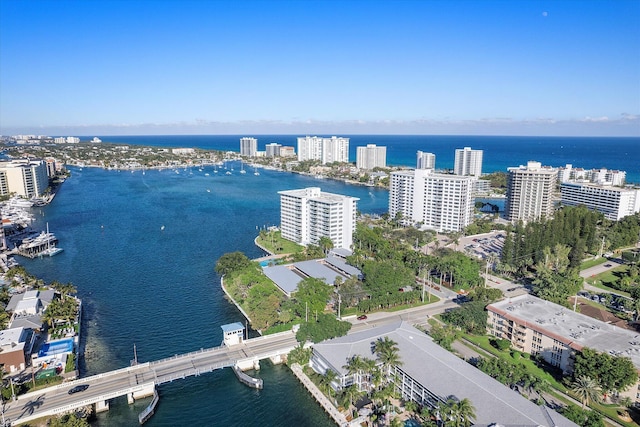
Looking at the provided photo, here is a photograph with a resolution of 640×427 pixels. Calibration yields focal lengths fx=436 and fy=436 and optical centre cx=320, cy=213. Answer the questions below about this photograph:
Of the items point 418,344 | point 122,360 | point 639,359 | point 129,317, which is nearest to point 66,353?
point 122,360

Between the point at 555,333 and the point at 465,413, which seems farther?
the point at 555,333

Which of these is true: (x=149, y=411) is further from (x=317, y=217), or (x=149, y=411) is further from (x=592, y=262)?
(x=592, y=262)

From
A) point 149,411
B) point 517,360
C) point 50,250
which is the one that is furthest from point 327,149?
point 149,411

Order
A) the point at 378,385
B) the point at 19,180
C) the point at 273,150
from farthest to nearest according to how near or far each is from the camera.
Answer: the point at 273,150 < the point at 19,180 < the point at 378,385

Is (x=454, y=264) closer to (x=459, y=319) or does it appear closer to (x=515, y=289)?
(x=515, y=289)

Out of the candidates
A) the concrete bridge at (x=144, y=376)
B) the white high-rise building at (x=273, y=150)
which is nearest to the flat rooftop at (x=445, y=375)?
the concrete bridge at (x=144, y=376)

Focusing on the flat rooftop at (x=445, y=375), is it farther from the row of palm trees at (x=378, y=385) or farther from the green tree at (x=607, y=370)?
the green tree at (x=607, y=370)
